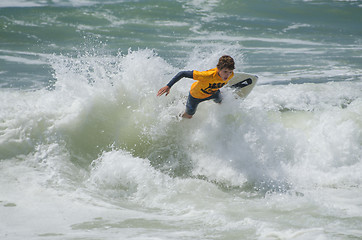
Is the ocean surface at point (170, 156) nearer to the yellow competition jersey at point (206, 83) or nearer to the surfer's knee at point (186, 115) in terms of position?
the surfer's knee at point (186, 115)

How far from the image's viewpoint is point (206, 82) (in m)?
5.81

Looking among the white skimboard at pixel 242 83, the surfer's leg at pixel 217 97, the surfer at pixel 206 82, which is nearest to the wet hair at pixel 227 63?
the surfer at pixel 206 82

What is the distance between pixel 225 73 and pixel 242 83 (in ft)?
4.47

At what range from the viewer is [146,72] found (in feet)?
23.3

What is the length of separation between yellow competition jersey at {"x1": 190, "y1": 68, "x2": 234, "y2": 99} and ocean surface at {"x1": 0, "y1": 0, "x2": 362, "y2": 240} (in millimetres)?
545

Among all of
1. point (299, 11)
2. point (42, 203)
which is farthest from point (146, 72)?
point (299, 11)

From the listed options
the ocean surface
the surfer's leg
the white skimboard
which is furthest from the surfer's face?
the white skimboard

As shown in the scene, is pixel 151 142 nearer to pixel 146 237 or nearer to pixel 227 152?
pixel 227 152

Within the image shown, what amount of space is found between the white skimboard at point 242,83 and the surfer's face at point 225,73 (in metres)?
1.11

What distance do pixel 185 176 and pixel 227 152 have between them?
720 millimetres

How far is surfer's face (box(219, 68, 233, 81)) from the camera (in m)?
5.45

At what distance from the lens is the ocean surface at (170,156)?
4.23 metres

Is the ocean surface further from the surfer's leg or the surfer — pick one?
the surfer

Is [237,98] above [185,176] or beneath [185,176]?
above
